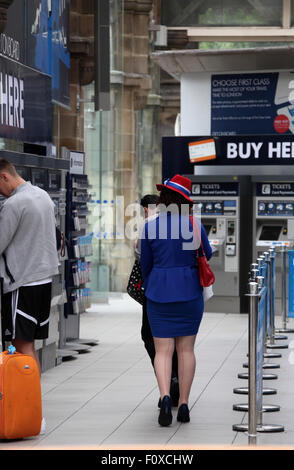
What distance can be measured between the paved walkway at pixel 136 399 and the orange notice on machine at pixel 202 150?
3.66m

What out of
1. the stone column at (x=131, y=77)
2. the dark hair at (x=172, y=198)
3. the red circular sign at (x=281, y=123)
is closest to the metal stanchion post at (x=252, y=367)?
the dark hair at (x=172, y=198)

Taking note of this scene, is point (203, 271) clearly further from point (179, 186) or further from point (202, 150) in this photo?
point (202, 150)

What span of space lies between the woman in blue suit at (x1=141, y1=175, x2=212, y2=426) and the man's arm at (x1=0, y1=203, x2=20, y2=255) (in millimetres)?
872

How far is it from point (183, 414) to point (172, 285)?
89cm

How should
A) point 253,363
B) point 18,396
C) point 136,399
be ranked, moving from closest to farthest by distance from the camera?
point 18,396
point 253,363
point 136,399

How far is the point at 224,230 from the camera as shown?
14.4 meters

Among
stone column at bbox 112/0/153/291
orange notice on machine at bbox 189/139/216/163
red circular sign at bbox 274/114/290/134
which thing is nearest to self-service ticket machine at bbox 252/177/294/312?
orange notice on machine at bbox 189/139/216/163

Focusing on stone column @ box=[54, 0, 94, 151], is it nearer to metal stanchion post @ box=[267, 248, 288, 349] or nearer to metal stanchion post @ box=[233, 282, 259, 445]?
metal stanchion post @ box=[267, 248, 288, 349]

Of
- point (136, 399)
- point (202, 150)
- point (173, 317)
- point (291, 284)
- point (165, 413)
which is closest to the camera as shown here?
point (165, 413)

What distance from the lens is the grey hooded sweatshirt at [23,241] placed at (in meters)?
6.65

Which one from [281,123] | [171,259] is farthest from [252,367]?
[281,123]

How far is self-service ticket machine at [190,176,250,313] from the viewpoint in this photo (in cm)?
1439

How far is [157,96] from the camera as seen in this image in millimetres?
24422

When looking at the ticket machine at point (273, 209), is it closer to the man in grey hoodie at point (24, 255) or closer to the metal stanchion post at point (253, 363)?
the man in grey hoodie at point (24, 255)
